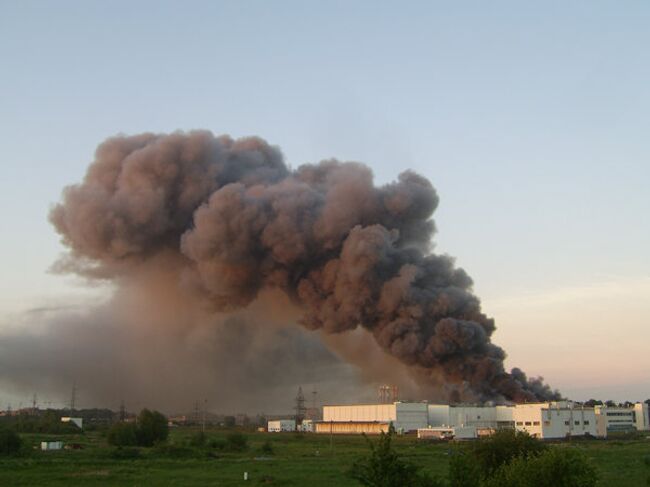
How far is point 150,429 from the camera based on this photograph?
6769 cm

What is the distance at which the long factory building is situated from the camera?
7744cm

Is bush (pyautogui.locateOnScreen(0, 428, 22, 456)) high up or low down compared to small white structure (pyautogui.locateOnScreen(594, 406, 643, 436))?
up

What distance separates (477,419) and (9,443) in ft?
164

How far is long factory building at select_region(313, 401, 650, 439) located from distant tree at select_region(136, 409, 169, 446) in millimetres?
19544

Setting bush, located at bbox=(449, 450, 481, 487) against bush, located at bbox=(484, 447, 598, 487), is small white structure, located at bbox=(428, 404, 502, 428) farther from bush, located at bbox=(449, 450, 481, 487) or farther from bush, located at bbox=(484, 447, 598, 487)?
bush, located at bbox=(449, 450, 481, 487)

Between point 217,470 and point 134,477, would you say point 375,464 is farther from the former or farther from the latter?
point 217,470

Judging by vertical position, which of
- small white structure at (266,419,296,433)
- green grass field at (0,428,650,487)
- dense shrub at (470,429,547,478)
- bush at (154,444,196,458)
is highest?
dense shrub at (470,429,547,478)

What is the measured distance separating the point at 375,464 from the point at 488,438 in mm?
17606

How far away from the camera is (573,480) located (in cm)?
1842

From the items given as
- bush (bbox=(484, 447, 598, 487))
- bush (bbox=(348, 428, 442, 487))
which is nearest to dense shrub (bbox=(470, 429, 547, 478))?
bush (bbox=(484, 447, 598, 487))

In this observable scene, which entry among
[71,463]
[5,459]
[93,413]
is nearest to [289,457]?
[71,463]

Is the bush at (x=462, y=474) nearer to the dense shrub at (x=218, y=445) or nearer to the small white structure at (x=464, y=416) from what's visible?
the dense shrub at (x=218, y=445)

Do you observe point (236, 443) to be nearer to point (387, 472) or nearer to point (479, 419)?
point (479, 419)

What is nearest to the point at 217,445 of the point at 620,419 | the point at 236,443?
the point at 236,443
